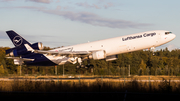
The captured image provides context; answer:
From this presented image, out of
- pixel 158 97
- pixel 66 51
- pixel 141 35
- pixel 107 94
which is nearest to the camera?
pixel 158 97

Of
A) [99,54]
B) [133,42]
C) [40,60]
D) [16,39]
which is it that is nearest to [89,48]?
[99,54]

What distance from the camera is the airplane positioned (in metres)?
35.8

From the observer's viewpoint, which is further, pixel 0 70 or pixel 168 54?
pixel 168 54

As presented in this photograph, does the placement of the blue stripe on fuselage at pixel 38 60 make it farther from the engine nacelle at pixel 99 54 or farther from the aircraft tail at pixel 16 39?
the engine nacelle at pixel 99 54

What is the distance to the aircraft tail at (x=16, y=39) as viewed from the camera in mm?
41781

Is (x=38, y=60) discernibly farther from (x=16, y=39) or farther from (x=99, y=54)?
(x=99, y=54)

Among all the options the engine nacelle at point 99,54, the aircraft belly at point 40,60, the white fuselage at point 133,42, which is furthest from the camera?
the aircraft belly at point 40,60

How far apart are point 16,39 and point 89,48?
14.0m

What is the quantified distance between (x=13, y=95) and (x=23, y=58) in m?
24.1

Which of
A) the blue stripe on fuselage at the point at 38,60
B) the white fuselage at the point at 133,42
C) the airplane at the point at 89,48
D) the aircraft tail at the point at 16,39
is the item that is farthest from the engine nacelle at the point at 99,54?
the aircraft tail at the point at 16,39

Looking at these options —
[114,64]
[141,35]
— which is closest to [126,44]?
[141,35]

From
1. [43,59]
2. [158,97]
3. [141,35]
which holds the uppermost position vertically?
[141,35]

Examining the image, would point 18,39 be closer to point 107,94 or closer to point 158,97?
point 107,94

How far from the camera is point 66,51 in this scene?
1593 inches
